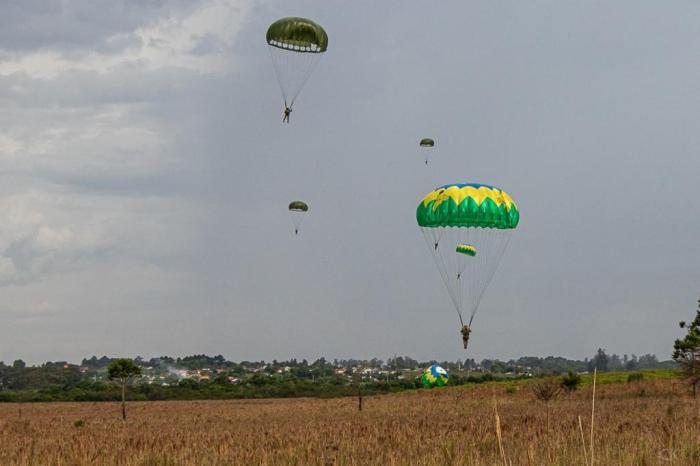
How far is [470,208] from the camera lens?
114 ft

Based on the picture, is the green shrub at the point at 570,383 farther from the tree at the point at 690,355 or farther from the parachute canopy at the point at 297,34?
the parachute canopy at the point at 297,34

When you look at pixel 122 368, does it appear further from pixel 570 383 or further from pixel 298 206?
pixel 570 383

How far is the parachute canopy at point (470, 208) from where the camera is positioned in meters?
34.9

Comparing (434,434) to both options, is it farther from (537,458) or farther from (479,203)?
(479,203)

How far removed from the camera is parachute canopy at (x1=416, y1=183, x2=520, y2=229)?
34.9 m

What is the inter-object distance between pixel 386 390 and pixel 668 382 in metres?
44.5

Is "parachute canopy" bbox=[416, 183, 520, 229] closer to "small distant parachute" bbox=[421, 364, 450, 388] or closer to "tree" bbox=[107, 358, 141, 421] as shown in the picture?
"tree" bbox=[107, 358, 141, 421]

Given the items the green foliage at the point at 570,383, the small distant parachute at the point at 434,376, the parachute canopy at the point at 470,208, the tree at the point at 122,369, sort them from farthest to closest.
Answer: the small distant parachute at the point at 434,376, the green foliage at the point at 570,383, the tree at the point at 122,369, the parachute canopy at the point at 470,208

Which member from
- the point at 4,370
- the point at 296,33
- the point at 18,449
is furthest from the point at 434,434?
the point at 4,370

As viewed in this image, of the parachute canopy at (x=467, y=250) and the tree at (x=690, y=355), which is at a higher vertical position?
the parachute canopy at (x=467, y=250)

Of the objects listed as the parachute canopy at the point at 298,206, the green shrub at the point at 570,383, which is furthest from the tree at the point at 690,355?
the parachute canopy at the point at 298,206

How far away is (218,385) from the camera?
4085 inches

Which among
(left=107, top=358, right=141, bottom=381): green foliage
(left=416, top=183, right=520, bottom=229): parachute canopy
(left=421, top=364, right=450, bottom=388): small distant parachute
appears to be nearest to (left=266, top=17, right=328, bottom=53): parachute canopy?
(left=416, top=183, right=520, bottom=229): parachute canopy

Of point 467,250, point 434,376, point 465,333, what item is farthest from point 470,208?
point 434,376
